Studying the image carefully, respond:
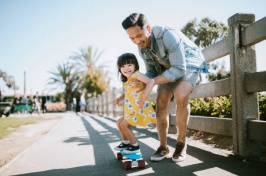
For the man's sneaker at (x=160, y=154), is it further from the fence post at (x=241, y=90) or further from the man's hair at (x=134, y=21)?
the man's hair at (x=134, y=21)

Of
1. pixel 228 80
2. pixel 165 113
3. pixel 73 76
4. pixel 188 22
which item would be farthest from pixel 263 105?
pixel 73 76

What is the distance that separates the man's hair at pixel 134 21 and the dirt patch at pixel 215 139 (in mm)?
2090

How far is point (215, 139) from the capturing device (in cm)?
411

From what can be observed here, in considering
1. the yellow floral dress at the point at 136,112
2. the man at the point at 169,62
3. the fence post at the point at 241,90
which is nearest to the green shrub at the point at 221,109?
the fence post at the point at 241,90

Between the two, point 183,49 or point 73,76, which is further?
point 73,76

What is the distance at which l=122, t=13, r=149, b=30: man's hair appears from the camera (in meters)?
2.44

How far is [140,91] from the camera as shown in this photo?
2.65 metres

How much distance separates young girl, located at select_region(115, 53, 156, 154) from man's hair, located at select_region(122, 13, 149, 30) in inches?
14.8

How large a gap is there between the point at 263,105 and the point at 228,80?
0.83 meters

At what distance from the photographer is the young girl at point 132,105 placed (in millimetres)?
2484

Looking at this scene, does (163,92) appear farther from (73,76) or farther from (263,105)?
(73,76)

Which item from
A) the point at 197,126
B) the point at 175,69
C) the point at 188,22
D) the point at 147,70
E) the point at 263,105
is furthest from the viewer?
the point at 188,22

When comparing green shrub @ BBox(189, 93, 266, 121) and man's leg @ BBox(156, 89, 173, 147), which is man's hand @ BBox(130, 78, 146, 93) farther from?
green shrub @ BBox(189, 93, 266, 121)

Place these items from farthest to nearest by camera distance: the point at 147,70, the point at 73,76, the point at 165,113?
1. the point at 73,76
2. the point at 147,70
3. the point at 165,113
